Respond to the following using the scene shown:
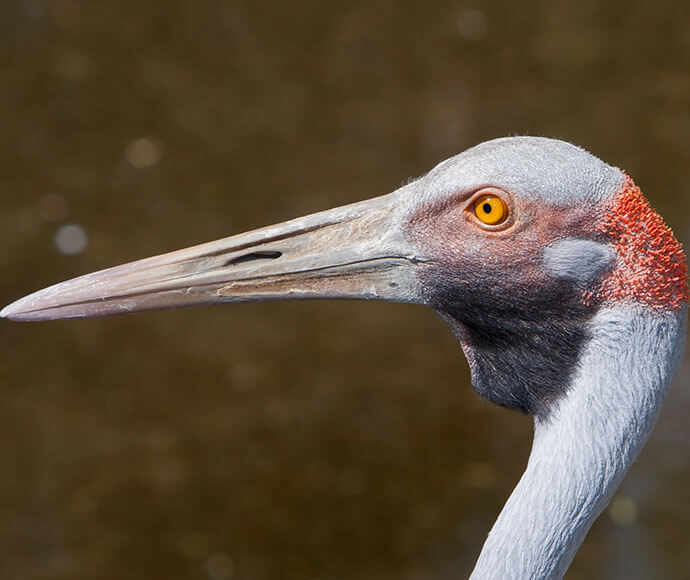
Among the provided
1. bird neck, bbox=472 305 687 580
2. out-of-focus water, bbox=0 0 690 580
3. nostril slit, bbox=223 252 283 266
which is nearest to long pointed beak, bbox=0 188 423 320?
nostril slit, bbox=223 252 283 266

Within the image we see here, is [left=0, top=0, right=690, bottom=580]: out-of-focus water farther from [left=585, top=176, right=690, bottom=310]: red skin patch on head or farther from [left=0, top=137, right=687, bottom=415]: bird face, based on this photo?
[left=585, top=176, right=690, bottom=310]: red skin patch on head

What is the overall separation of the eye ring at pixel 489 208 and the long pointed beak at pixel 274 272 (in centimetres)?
25

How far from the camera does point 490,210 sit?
3.21 m

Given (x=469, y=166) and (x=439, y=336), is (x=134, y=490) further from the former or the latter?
(x=469, y=166)

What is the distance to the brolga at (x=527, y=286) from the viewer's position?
10.2 ft

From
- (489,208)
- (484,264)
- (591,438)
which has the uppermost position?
(489,208)

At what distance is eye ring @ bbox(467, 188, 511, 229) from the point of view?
125 inches

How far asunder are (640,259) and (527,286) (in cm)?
35

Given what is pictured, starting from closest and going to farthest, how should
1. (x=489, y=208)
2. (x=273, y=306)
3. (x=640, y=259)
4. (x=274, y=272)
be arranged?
(x=640, y=259) → (x=489, y=208) → (x=274, y=272) → (x=273, y=306)

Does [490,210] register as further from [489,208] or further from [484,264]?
[484,264]

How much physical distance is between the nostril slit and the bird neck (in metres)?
1.04

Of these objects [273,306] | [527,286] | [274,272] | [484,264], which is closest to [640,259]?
[527,286]

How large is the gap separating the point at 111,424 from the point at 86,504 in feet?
2.20

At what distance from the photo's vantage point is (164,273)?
3.40 m
